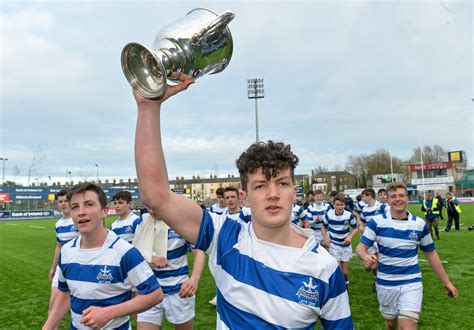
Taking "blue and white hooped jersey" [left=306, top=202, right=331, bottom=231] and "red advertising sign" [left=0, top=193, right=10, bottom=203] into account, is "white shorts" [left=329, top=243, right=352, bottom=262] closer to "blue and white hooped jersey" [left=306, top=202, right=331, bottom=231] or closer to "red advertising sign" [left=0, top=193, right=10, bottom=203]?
"blue and white hooped jersey" [left=306, top=202, right=331, bottom=231]

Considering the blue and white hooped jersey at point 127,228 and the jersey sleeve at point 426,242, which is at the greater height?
the blue and white hooped jersey at point 127,228

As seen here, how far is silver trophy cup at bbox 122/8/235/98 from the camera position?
172 centimetres

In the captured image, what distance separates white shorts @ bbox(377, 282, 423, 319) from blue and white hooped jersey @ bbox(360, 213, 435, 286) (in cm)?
6

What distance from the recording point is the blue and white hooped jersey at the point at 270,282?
1.78m

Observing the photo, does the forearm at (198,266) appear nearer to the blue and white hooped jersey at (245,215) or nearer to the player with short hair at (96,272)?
the player with short hair at (96,272)

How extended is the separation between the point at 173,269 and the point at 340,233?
5.47 metres

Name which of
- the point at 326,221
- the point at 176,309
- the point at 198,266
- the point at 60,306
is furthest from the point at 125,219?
the point at 326,221

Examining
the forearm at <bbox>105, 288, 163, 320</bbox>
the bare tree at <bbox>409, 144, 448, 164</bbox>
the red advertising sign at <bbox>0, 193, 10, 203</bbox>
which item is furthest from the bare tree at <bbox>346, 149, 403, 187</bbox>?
the forearm at <bbox>105, 288, 163, 320</bbox>

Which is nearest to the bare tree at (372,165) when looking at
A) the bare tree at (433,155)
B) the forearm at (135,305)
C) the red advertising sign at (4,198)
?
the bare tree at (433,155)

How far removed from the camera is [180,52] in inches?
70.2

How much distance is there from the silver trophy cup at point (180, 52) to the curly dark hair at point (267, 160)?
50 centimetres

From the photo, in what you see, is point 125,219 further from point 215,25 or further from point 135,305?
point 215,25

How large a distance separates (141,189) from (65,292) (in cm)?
192

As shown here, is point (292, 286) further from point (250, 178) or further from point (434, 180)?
point (434, 180)
